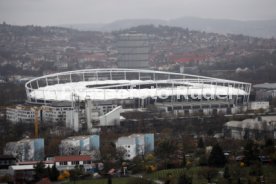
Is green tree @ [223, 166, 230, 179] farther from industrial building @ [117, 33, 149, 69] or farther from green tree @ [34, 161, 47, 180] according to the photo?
industrial building @ [117, 33, 149, 69]

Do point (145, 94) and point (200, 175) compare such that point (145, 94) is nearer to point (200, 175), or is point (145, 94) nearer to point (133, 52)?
point (200, 175)

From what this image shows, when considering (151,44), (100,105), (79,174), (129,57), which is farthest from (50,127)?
(151,44)

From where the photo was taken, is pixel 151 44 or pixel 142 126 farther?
pixel 151 44

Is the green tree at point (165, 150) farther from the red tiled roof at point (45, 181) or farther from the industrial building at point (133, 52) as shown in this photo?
the industrial building at point (133, 52)

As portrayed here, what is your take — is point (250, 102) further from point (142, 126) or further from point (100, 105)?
point (142, 126)

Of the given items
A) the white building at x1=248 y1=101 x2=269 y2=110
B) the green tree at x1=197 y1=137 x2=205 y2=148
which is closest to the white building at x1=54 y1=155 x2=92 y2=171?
the green tree at x1=197 y1=137 x2=205 y2=148
